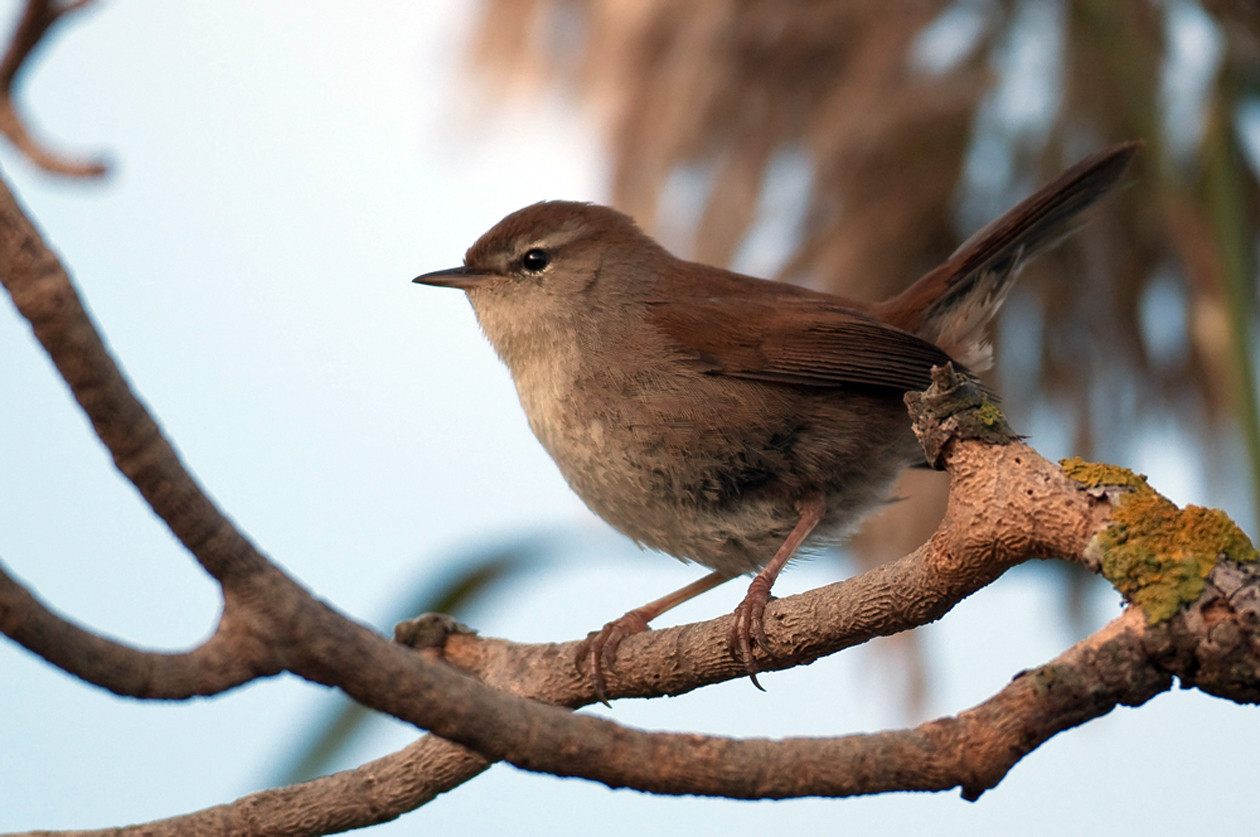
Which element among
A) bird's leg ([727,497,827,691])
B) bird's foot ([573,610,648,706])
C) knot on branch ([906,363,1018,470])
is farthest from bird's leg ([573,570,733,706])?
knot on branch ([906,363,1018,470])

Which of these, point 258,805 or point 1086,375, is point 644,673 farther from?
point 1086,375

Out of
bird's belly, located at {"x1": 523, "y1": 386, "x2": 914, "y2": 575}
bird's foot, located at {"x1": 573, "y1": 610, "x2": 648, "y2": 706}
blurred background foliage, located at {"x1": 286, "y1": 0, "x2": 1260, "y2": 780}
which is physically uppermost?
blurred background foliage, located at {"x1": 286, "y1": 0, "x2": 1260, "y2": 780}

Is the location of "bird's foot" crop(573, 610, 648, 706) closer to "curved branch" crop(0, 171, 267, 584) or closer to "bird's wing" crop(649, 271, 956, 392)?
"bird's wing" crop(649, 271, 956, 392)

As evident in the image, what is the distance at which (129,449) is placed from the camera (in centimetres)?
160

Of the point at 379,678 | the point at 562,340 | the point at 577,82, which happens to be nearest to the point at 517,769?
the point at 379,678

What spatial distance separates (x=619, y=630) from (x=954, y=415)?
4.24ft

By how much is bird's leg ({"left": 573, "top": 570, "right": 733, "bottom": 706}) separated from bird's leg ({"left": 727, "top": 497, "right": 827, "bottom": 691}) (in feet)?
1.21

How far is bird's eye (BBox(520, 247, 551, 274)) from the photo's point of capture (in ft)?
12.7

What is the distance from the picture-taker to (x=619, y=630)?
329 cm

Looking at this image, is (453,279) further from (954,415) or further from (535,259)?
(954,415)

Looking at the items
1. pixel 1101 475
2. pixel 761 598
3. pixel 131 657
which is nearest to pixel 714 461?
pixel 761 598

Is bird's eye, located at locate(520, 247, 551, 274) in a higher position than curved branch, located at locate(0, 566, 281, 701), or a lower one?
higher

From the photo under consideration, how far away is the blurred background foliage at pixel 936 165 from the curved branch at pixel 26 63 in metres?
2.87

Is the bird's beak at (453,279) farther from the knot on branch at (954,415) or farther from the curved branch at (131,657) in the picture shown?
the curved branch at (131,657)
